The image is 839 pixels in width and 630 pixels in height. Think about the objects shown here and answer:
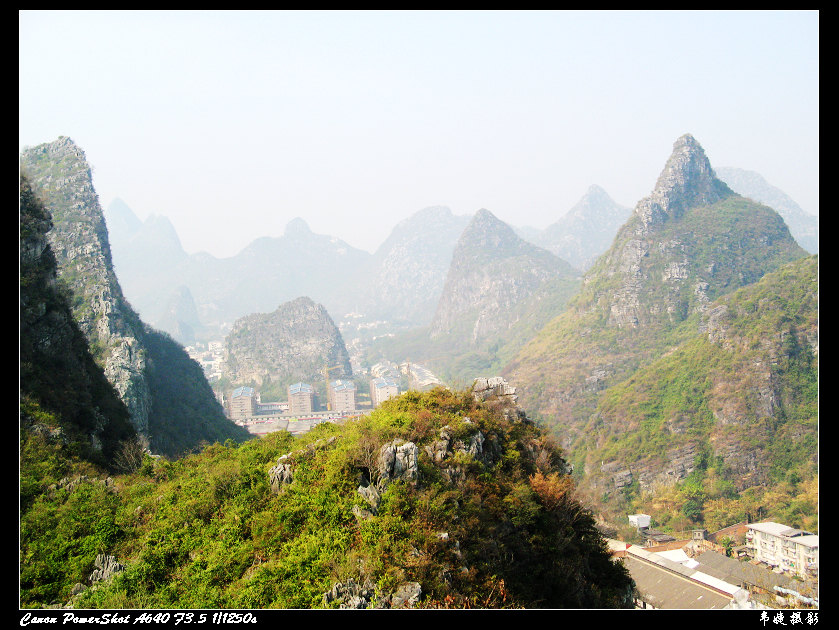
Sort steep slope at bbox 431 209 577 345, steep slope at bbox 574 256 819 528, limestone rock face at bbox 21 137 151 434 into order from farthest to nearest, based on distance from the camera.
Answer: steep slope at bbox 431 209 577 345 < steep slope at bbox 574 256 819 528 < limestone rock face at bbox 21 137 151 434

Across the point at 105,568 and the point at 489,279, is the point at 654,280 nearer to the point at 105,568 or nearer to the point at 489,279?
the point at 489,279

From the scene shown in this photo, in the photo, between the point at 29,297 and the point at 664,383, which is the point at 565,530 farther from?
the point at 664,383

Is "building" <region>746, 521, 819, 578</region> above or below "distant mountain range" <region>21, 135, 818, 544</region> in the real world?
below

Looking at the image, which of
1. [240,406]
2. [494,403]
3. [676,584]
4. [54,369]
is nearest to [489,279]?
[240,406]

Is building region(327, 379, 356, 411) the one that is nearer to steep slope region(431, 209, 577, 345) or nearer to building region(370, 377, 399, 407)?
building region(370, 377, 399, 407)

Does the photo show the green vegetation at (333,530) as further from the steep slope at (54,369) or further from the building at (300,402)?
the building at (300,402)

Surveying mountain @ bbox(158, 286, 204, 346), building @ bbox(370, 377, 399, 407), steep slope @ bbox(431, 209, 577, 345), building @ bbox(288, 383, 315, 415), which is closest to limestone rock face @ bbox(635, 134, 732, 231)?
building @ bbox(370, 377, 399, 407)
